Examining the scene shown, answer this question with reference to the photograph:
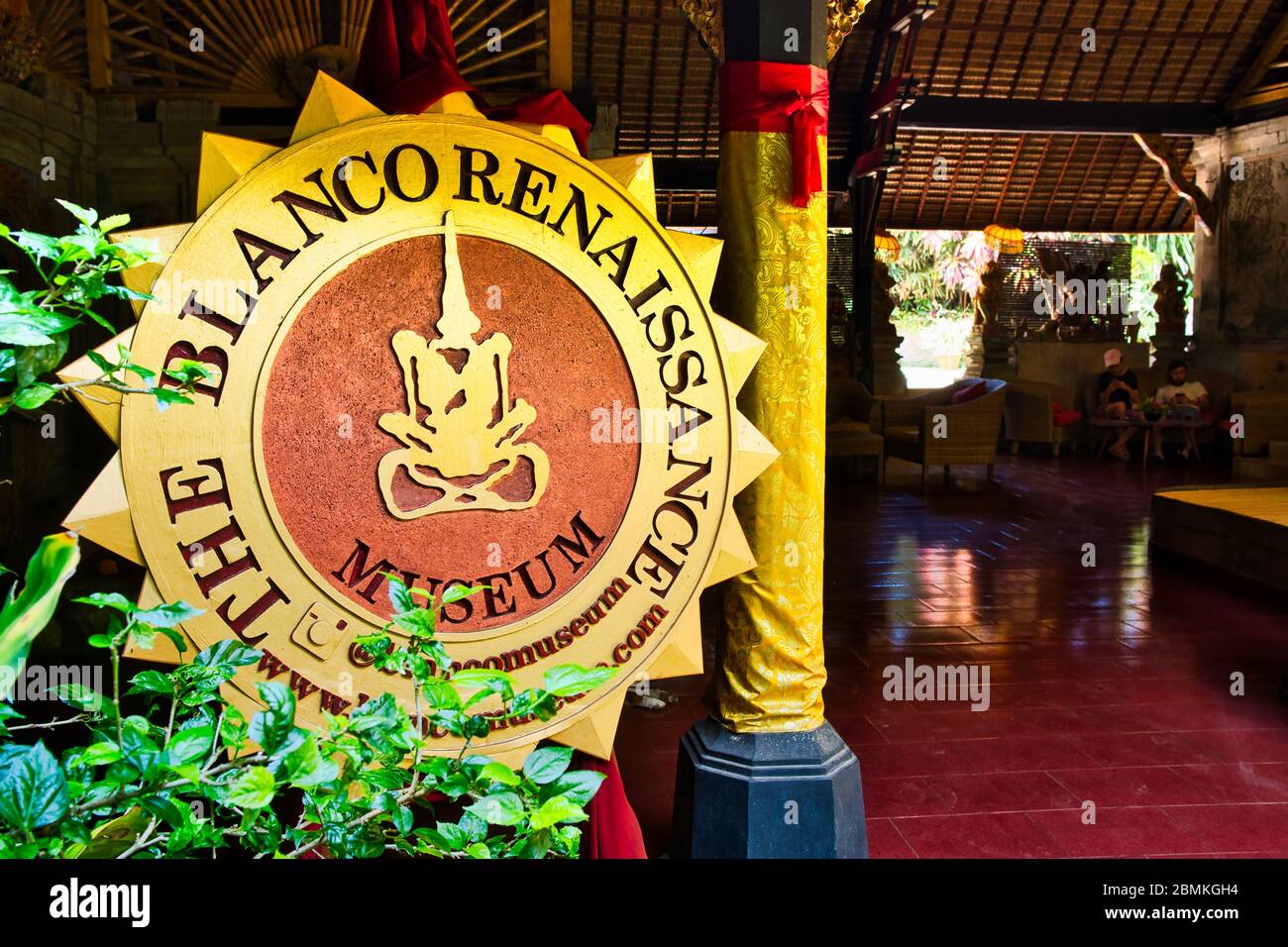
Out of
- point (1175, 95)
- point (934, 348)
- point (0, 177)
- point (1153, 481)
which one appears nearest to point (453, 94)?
point (0, 177)

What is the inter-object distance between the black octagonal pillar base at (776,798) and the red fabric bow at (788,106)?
1.12m

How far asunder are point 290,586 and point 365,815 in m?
0.88

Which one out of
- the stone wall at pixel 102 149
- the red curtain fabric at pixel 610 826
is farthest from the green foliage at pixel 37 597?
the stone wall at pixel 102 149

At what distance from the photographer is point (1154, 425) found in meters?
→ 10.0

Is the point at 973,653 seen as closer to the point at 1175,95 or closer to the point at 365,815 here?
the point at 365,815

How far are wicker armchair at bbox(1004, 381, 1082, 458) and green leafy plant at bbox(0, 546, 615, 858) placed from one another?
10.4 m

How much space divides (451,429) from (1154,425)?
31.7 ft

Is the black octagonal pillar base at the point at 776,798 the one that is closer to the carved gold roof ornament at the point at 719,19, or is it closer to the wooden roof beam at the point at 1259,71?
the carved gold roof ornament at the point at 719,19

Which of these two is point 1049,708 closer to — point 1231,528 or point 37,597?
point 1231,528

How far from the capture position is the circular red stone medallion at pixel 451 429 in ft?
5.99

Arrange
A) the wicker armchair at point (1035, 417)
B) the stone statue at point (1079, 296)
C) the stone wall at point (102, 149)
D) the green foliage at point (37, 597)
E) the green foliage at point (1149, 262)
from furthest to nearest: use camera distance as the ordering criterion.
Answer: the green foliage at point (1149, 262)
the stone statue at point (1079, 296)
the wicker armchair at point (1035, 417)
the stone wall at point (102, 149)
the green foliage at point (37, 597)

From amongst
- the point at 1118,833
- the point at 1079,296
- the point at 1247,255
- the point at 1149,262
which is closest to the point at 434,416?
the point at 1118,833

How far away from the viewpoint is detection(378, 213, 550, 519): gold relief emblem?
1.86 metres

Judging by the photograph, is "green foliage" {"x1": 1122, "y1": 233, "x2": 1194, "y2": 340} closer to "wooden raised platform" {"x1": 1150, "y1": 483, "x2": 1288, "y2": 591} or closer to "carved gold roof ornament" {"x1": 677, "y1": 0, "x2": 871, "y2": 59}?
"wooden raised platform" {"x1": 1150, "y1": 483, "x2": 1288, "y2": 591}
